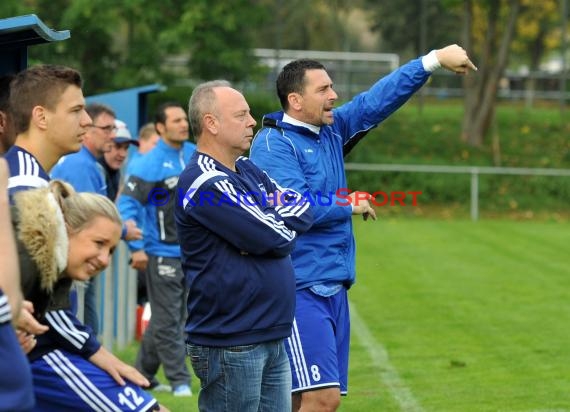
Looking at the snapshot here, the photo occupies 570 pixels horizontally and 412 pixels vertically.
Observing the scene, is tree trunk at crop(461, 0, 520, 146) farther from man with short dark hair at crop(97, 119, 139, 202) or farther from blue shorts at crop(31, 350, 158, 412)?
blue shorts at crop(31, 350, 158, 412)

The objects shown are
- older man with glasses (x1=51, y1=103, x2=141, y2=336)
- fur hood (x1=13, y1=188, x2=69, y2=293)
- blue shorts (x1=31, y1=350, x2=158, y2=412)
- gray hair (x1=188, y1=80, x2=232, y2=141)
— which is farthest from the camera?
older man with glasses (x1=51, y1=103, x2=141, y2=336)

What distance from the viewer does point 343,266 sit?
275 inches

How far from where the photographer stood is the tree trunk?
33031mm

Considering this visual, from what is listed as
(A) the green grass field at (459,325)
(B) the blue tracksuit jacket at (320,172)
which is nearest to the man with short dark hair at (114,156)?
(A) the green grass field at (459,325)

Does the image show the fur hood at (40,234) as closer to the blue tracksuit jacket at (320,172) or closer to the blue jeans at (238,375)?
the blue jeans at (238,375)

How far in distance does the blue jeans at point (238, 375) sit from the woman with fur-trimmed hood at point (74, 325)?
1178 mm

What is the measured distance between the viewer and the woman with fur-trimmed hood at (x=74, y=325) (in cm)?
423

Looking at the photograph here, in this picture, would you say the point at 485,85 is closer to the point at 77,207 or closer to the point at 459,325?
the point at 459,325

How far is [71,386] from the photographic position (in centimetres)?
441

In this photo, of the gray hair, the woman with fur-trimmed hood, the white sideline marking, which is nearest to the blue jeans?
the gray hair

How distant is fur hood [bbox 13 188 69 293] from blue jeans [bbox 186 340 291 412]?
1663mm

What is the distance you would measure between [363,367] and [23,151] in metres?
6.23

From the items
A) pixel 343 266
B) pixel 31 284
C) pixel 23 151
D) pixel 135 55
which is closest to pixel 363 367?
pixel 343 266

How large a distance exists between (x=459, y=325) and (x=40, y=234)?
31.2 ft
